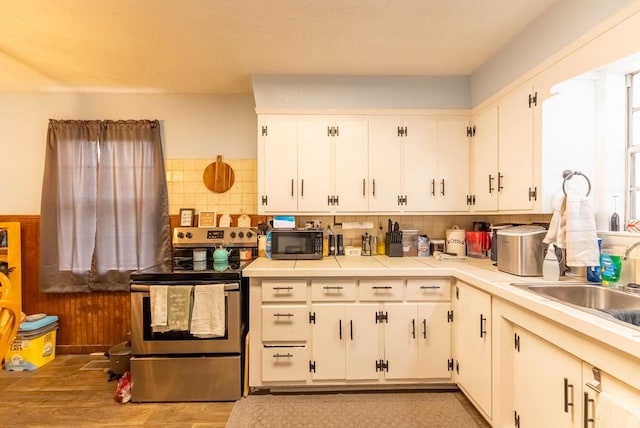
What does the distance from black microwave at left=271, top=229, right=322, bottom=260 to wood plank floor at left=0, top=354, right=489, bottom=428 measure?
1.15 metres

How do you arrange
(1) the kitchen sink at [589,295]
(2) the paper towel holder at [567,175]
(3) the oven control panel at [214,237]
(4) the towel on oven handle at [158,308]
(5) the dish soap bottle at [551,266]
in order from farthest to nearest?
(3) the oven control panel at [214,237], (4) the towel on oven handle at [158,308], (2) the paper towel holder at [567,175], (5) the dish soap bottle at [551,266], (1) the kitchen sink at [589,295]

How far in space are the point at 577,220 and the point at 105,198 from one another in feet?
12.0

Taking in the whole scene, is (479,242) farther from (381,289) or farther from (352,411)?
(352,411)

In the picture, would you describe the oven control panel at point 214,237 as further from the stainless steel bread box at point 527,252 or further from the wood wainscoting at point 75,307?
the stainless steel bread box at point 527,252

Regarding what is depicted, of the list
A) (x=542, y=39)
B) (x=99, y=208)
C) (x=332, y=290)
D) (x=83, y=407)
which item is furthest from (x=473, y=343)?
(x=99, y=208)

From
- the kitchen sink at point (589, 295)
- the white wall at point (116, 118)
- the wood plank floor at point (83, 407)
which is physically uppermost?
the white wall at point (116, 118)

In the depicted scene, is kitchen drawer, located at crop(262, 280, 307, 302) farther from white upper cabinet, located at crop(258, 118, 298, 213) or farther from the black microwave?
white upper cabinet, located at crop(258, 118, 298, 213)

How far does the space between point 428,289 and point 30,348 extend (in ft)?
11.0

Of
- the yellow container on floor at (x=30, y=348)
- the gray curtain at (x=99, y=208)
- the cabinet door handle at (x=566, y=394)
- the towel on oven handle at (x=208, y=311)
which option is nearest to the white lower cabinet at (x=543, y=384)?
the cabinet door handle at (x=566, y=394)

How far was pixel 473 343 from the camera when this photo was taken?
→ 2.08 meters

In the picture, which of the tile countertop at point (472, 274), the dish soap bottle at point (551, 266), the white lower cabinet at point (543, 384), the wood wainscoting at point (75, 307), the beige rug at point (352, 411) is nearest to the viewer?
the tile countertop at point (472, 274)

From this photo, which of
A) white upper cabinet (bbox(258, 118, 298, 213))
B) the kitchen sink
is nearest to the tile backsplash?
white upper cabinet (bbox(258, 118, 298, 213))

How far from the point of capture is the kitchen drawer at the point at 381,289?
237cm

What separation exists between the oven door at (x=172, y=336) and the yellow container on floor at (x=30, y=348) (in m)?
1.27
